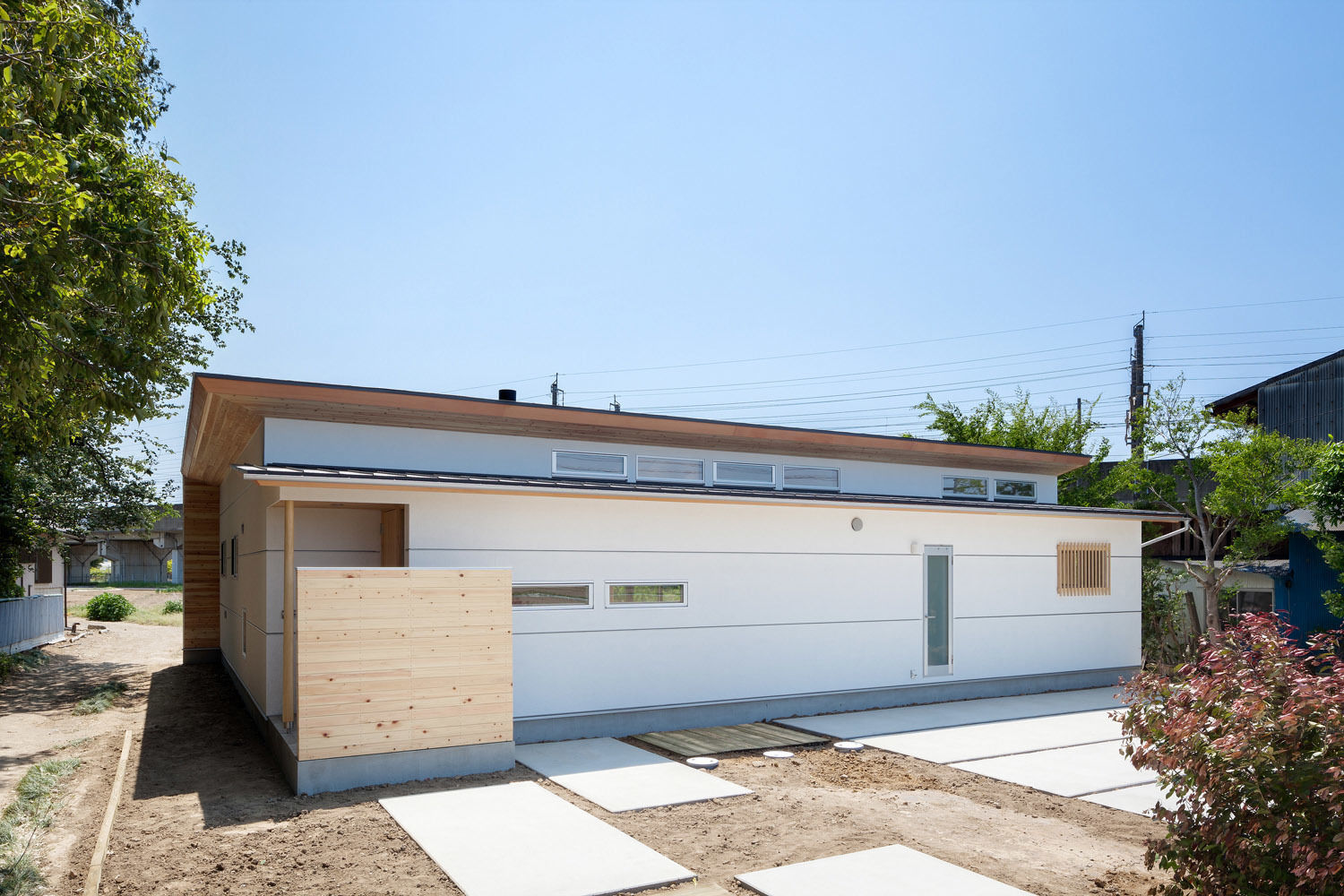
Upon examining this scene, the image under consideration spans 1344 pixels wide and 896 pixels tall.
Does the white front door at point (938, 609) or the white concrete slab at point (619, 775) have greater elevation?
the white front door at point (938, 609)

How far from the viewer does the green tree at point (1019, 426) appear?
26.1 metres

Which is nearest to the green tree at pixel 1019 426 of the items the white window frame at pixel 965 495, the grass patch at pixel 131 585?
the white window frame at pixel 965 495

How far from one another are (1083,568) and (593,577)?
27.7 feet

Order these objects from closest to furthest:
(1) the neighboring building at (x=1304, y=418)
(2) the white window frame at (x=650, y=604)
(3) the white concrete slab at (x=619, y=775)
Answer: (3) the white concrete slab at (x=619, y=775) → (2) the white window frame at (x=650, y=604) → (1) the neighboring building at (x=1304, y=418)

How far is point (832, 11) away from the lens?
1271cm

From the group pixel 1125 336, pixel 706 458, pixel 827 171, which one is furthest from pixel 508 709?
pixel 1125 336

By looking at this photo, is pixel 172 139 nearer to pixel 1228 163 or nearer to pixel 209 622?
pixel 209 622

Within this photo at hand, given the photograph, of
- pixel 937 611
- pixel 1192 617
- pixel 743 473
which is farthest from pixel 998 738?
pixel 1192 617

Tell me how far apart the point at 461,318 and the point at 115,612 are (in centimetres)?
1533

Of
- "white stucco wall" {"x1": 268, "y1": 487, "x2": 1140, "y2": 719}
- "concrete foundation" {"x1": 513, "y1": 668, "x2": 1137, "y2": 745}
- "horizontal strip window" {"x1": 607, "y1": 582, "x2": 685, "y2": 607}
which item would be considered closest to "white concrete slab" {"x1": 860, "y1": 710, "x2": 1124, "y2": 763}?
"concrete foundation" {"x1": 513, "y1": 668, "x2": 1137, "y2": 745}

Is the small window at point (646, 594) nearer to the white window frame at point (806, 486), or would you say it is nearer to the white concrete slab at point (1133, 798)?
the white window frame at point (806, 486)

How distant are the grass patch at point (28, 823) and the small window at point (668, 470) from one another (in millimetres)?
6925

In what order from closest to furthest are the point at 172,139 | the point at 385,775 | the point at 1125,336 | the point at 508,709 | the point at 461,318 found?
the point at 385,775, the point at 508,709, the point at 172,139, the point at 461,318, the point at 1125,336

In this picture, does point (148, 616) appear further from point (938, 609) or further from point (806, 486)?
point (938, 609)
